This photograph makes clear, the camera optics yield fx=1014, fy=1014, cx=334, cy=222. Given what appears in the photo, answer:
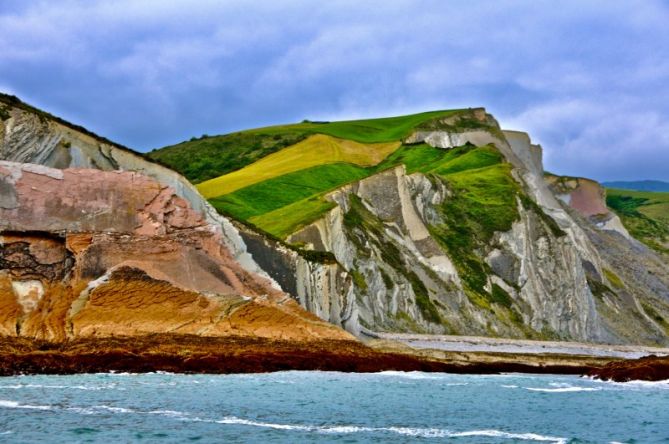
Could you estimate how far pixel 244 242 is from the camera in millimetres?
52750

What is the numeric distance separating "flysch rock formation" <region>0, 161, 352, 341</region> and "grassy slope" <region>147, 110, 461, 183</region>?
239ft

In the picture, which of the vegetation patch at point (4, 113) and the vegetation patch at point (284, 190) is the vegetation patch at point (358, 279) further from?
the vegetation patch at point (4, 113)

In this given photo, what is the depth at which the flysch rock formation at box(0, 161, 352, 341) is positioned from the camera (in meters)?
41.1

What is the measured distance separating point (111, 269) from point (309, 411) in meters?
Answer: 14.9

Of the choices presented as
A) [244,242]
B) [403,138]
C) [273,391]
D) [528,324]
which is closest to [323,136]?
[403,138]

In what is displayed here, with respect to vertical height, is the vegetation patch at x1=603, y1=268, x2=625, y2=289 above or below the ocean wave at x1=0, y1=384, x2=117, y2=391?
above

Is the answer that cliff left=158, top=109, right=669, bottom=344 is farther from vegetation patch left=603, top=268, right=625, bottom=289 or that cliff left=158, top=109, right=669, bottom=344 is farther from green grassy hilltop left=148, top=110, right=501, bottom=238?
green grassy hilltop left=148, top=110, right=501, bottom=238

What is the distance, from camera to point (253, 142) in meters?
136

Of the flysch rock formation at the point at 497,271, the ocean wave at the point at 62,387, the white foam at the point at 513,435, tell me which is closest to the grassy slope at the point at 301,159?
the flysch rock formation at the point at 497,271

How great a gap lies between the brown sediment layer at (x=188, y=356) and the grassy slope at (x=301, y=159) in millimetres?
53793

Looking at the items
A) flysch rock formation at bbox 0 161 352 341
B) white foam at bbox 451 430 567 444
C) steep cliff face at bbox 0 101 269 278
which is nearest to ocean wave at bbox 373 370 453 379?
flysch rock formation at bbox 0 161 352 341

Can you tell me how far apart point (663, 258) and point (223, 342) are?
114 metres

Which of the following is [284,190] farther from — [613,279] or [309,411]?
[309,411]

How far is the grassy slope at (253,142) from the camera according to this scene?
126 meters
